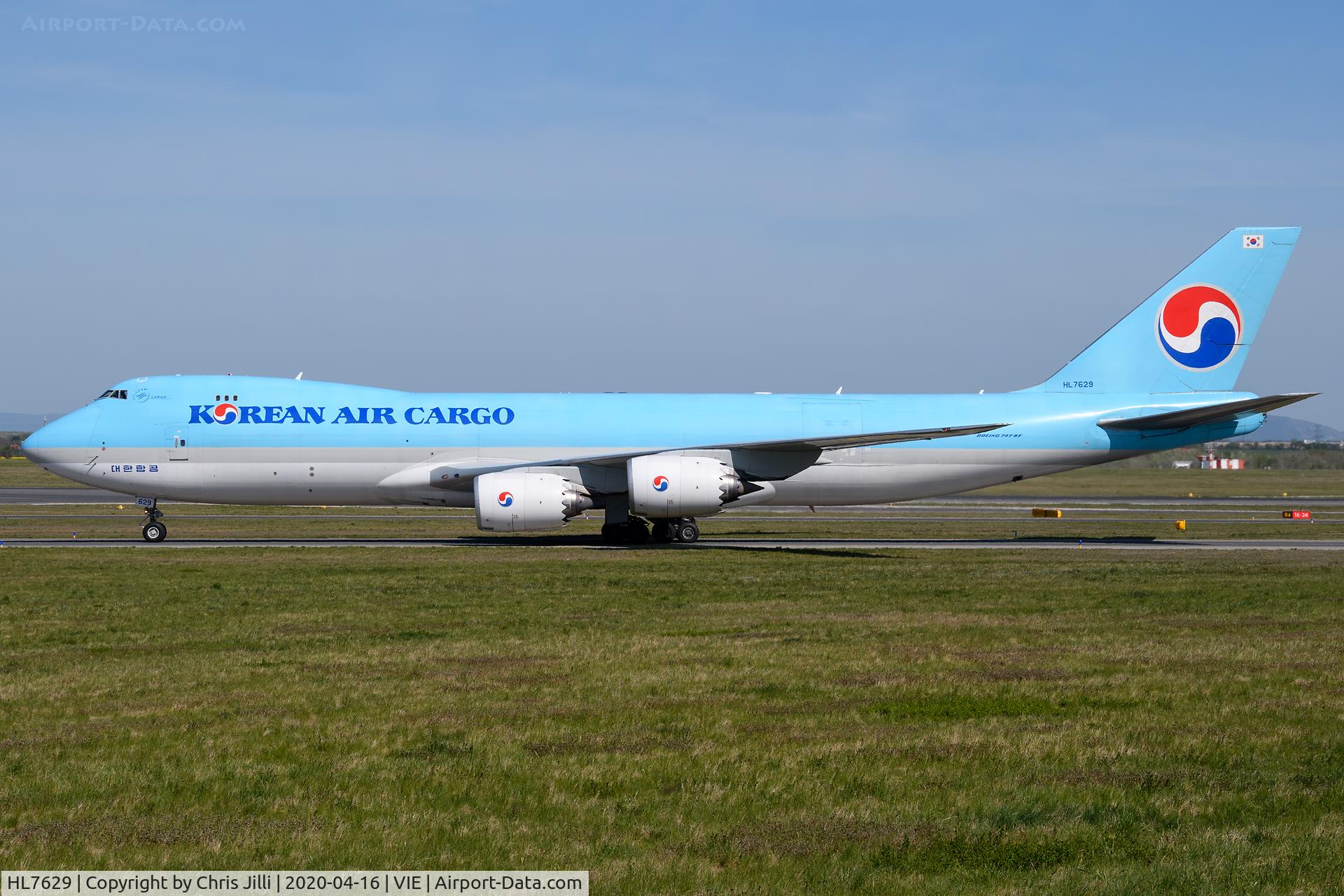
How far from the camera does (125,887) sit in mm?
6777

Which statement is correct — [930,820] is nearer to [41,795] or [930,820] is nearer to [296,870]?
[296,870]

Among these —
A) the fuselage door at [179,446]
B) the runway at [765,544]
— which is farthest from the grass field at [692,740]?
the fuselage door at [179,446]

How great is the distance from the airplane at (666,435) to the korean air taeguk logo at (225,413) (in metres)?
0.09

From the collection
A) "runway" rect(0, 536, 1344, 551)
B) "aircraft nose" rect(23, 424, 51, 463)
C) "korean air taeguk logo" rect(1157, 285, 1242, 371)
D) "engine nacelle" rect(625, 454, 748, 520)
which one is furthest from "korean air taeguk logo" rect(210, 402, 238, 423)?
"korean air taeguk logo" rect(1157, 285, 1242, 371)

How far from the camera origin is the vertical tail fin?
35.8 meters

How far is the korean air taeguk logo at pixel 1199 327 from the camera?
118 ft

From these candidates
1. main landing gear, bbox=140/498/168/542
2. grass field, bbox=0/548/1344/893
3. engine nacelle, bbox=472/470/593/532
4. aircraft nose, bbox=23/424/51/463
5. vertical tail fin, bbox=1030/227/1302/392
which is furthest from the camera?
vertical tail fin, bbox=1030/227/1302/392

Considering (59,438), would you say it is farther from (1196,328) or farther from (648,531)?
(1196,328)

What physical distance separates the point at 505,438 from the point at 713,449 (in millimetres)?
5940

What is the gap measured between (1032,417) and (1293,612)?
18045 mm

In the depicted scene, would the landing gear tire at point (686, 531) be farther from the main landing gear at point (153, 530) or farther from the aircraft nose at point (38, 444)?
the aircraft nose at point (38, 444)

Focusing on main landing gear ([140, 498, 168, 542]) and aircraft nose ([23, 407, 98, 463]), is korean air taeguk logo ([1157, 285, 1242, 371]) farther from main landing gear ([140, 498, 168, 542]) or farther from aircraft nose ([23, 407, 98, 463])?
aircraft nose ([23, 407, 98, 463])

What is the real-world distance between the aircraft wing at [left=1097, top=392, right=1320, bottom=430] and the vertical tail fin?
68.2 inches

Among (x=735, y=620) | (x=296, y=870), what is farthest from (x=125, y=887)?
(x=735, y=620)
